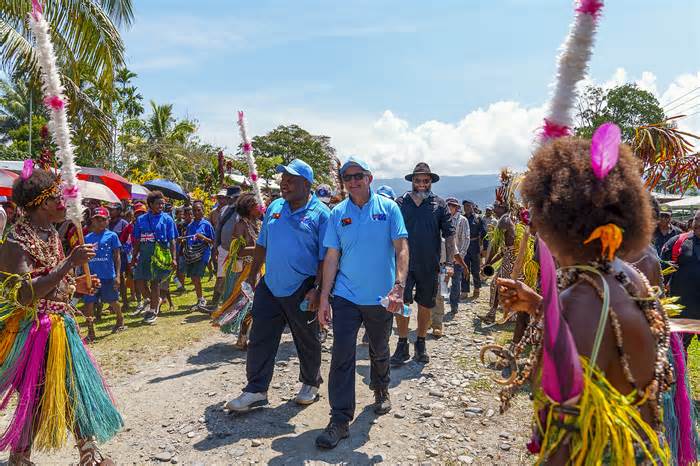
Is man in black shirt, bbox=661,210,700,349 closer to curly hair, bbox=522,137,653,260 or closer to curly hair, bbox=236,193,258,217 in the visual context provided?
curly hair, bbox=522,137,653,260

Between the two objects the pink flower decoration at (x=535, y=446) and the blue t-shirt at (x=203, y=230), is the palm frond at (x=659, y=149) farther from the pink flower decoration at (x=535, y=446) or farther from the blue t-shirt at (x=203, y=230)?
the blue t-shirt at (x=203, y=230)

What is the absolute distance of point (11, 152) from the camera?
29.1m

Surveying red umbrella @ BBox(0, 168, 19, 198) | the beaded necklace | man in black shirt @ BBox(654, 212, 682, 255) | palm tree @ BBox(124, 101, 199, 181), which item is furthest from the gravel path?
palm tree @ BBox(124, 101, 199, 181)

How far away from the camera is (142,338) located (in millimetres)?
7062

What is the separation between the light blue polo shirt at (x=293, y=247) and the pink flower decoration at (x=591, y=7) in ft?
9.52

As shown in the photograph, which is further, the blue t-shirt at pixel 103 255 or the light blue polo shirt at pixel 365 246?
the blue t-shirt at pixel 103 255

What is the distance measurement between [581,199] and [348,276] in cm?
256

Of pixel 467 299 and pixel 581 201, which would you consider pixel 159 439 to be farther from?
pixel 467 299

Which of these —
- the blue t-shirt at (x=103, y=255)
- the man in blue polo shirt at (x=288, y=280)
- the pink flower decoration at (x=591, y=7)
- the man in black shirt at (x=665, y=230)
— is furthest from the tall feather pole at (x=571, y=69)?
the blue t-shirt at (x=103, y=255)

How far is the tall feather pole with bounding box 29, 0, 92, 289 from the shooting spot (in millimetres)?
3207

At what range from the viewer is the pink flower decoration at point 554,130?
1812 millimetres

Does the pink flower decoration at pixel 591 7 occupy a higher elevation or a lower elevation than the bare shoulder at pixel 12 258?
higher

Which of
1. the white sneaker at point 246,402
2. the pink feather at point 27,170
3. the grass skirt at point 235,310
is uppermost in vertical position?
the pink feather at point 27,170

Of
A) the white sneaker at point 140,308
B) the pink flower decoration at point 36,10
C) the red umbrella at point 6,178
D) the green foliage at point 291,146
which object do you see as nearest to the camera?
the pink flower decoration at point 36,10
